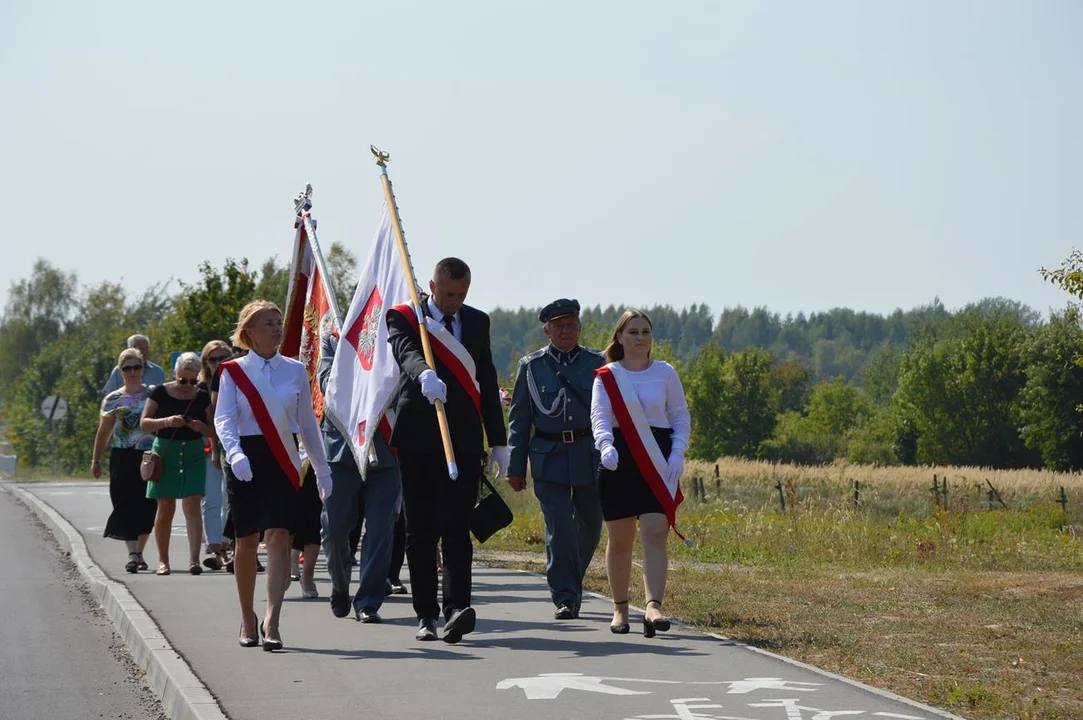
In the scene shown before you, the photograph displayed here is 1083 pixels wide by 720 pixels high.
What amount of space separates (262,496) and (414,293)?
1.48m

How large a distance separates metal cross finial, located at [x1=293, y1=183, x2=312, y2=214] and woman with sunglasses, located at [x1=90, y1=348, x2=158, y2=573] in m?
2.08

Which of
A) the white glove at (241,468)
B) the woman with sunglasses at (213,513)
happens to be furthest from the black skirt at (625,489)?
the woman with sunglasses at (213,513)

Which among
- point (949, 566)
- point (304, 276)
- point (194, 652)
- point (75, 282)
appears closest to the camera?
point (194, 652)

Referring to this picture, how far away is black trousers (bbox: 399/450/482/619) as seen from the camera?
9.20 metres

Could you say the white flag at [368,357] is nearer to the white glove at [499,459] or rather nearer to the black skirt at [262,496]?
the white glove at [499,459]

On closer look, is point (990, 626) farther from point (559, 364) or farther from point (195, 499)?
point (195, 499)

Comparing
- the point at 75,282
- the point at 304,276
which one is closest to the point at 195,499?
the point at 304,276

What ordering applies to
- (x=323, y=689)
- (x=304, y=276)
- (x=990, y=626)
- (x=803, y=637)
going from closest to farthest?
(x=323, y=689)
(x=803, y=637)
(x=990, y=626)
(x=304, y=276)

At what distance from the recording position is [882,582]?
13.7 meters

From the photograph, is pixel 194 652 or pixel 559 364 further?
pixel 559 364

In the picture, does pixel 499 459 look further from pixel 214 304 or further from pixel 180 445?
pixel 214 304

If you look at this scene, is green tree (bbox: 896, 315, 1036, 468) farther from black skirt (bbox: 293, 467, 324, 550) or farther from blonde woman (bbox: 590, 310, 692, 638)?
blonde woman (bbox: 590, 310, 692, 638)

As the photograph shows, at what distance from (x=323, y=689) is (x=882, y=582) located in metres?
7.22

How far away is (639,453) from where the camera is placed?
31.2 ft
